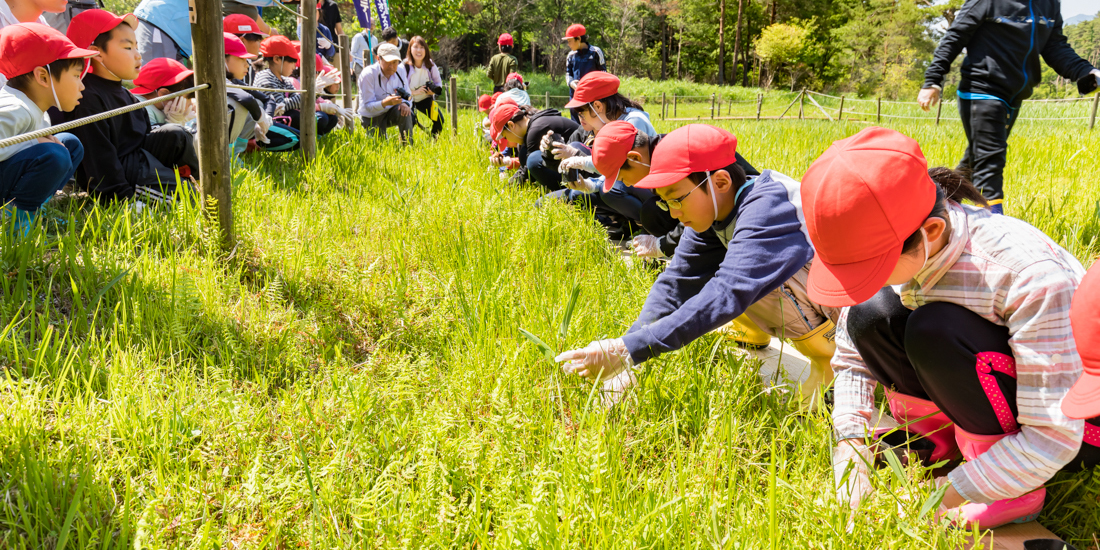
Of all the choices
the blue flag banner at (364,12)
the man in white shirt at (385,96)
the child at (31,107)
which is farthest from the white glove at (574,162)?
the blue flag banner at (364,12)

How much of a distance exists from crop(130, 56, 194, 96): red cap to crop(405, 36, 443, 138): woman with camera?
3593 millimetres

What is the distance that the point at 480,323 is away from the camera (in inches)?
80.4

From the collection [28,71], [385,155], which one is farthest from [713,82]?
[28,71]

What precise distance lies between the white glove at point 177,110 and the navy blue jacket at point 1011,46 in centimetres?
425

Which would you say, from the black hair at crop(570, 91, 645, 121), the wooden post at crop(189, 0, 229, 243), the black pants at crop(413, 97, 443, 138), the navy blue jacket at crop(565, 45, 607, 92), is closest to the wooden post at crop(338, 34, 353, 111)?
the black pants at crop(413, 97, 443, 138)

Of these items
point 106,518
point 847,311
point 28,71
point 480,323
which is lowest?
point 106,518

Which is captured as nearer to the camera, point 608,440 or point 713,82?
point 608,440

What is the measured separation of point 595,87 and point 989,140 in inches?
79.9

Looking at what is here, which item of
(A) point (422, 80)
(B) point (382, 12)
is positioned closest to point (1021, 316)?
(A) point (422, 80)

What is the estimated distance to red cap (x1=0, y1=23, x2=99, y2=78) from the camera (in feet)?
8.00

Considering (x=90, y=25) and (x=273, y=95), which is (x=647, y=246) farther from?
(x=273, y=95)

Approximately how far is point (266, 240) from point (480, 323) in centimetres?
129

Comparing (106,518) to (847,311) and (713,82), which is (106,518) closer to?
(847,311)

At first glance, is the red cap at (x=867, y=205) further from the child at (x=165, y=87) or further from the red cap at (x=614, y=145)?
the child at (x=165, y=87)
